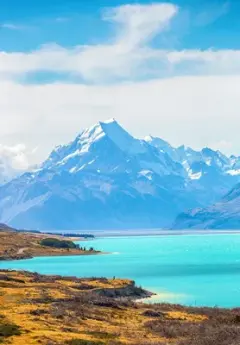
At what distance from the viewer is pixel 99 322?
67.9 metres

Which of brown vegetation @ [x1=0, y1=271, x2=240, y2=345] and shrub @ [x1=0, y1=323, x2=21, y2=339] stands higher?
brown vegetation @ [x1=0, y1=271, x2=240, y2=345]

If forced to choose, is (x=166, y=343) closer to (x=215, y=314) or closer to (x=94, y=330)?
(x=94, y=330)

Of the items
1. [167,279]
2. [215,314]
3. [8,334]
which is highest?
[167,279]

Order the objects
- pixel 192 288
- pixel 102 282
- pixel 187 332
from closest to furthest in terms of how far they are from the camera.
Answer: pixel 187 332, pixel 102 282, pixel 192 288

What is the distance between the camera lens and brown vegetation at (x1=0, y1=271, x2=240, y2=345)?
5369 cm

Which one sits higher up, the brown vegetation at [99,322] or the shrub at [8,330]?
the brown vegetation at [99,322]

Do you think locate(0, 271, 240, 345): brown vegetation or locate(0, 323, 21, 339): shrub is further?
locate(0, 323, 21, 339): shrub

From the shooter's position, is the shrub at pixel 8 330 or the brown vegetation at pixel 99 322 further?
the shrub at pixel 8 330

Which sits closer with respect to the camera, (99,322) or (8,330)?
(8,330)

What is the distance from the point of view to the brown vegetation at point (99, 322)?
53688mm

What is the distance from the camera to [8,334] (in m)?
54.1

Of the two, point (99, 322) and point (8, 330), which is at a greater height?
point (99, 322)

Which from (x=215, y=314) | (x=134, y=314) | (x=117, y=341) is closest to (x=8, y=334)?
(x=117, y=341)

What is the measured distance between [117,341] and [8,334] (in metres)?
8.92
